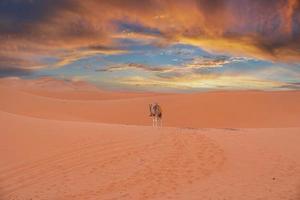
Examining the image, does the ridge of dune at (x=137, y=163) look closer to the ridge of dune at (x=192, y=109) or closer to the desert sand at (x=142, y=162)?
the desert sand at (x=142, y=162)

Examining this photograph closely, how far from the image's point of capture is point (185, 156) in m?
16.8

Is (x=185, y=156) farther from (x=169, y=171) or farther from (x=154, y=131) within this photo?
(x=154, y=131)

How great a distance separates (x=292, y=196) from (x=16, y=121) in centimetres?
1267

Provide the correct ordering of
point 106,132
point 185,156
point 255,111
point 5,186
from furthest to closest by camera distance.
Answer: point 255,111
point 106,132
point 185,156
point 5,186

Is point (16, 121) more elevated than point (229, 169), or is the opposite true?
point (16, 121)

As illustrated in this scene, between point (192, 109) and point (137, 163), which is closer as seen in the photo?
point (137, 163)

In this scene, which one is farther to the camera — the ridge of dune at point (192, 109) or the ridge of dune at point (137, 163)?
the ridge of dune at point (192, 109)

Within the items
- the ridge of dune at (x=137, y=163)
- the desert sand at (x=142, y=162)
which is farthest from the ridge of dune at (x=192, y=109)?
the ridge of dune at (x=137, y=163)

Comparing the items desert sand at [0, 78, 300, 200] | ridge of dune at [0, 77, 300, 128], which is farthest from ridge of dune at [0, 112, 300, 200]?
ridge of dune at [0, 77, 300, 128]

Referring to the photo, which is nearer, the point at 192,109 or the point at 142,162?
the point at 142,162

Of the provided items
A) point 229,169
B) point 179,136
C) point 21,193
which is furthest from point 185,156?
point 21,193

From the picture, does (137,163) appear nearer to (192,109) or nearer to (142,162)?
(142,162)

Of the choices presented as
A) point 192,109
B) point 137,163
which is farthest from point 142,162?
point 192,109

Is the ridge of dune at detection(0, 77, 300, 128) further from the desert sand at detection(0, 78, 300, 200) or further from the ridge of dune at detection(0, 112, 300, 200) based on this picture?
the ridge of dune at detection(0, 112, 300, 200)
